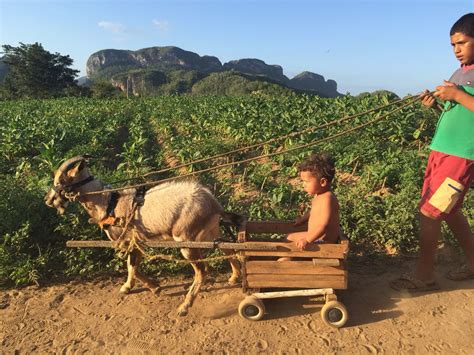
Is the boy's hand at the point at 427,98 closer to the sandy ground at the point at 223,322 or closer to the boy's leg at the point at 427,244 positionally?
the boy's leg at the point at 427,244

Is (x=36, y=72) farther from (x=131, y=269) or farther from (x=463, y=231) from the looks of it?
(x=463, y=231)

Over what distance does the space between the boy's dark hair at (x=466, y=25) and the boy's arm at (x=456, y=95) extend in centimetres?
52

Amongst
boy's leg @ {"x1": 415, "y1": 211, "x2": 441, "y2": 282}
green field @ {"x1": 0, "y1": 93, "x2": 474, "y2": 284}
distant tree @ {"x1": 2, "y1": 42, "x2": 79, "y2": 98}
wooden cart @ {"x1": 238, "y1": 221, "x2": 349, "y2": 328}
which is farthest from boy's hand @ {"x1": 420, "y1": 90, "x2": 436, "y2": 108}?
distant tree @ {"x1": 2, "y1": 42, "x2": 79, "y2": 98}

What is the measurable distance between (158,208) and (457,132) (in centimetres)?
322

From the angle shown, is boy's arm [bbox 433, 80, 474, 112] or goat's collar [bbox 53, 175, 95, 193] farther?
goat's collar [bbox 53, 175, 95, 193]

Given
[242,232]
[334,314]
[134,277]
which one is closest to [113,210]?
[134,277]

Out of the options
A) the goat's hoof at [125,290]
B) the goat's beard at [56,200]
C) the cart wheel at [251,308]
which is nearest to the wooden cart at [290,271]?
the cart wheel at [251,308]

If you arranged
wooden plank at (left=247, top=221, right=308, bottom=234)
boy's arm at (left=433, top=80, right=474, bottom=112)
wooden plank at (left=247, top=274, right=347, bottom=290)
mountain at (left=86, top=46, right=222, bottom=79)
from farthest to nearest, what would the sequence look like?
mountain at (left=86, top=46, right=222, bottom=79) → wooden plank at (left=247, top=221, right=308, bottom=234) → wooden plank at (left=247, top=274, right=347, bottom=290) → boy's arm at (left=433, top=80, right=474, bottom=112)

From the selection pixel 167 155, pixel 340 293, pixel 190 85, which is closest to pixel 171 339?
Result: pixel 340 293

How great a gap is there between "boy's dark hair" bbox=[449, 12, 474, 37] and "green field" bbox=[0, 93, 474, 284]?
2657mm

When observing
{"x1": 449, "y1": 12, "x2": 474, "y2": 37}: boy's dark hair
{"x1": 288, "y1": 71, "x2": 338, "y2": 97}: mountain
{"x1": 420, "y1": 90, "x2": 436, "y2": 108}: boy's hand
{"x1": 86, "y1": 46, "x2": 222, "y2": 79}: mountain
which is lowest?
{"x1": 288, "y1": 71, "x2": 338, "y2": 97}: mountain

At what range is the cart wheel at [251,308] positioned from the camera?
3.77 meters

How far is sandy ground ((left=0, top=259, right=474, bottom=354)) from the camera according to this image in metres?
3.52

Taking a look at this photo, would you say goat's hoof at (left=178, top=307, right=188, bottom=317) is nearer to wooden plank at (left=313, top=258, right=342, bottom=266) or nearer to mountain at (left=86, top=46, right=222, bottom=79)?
wooden plank at (left=313, top=258, right=342, bottom=266)
